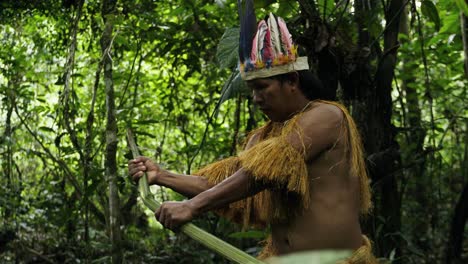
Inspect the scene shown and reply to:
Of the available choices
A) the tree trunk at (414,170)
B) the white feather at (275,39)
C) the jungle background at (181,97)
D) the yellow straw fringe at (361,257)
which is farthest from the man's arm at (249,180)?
the tree trunk at (414,170)

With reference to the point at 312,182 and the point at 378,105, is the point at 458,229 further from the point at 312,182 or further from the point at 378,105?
the point at 312,182

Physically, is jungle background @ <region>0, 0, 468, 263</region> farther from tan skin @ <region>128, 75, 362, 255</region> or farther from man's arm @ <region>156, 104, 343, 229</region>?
man's arm @ <region>156, 104, 343, 229</region>

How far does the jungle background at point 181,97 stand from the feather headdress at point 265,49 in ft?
2.26

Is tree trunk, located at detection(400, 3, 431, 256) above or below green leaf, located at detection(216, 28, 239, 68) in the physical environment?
below

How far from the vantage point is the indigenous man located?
2135 millimetres

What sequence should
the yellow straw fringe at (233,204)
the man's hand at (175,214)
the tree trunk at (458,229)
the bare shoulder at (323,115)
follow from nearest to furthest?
the man's hand at (175,214)
the bare shoulder at (323,115)
the yellow straw fringe at (233,204)
the tree trunk at (458,229)

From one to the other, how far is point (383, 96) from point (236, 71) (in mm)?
1011

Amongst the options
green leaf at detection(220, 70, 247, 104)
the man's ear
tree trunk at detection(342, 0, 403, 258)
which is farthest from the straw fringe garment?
tree trunk at detection(342, 0, 403, 258)

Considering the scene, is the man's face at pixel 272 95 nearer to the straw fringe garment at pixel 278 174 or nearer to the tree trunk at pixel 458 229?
the straw fringe garment at pixel 278 174

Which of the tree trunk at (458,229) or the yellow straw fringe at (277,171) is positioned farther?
the tree trunk at (458,229)

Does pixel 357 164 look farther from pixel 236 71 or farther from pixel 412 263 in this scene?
pixel 412 263

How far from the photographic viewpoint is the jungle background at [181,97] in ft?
11.0

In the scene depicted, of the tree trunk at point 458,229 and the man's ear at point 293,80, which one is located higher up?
the man's ear at point 293,80

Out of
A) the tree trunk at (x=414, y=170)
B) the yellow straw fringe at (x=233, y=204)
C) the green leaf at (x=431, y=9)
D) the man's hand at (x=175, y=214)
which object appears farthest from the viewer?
the tree trunk at (x=414, y=170)
